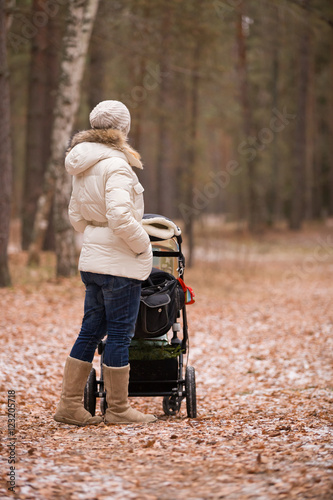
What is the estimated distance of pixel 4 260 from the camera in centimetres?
1017

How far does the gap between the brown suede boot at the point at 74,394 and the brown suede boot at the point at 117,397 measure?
15cm

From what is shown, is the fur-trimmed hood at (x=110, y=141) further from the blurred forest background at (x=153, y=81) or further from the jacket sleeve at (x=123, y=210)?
the blurred forest background at (x=153, y=81)

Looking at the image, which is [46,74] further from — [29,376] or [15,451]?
[15,451]

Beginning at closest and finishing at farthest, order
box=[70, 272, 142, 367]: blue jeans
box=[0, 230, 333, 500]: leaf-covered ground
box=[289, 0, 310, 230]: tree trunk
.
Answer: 1. box=[0, 230, 333, 500]: leaf-covered ground
2. box=[70, 272, 142, 367]: blue jeans
3. box=[289, 0, 310, 230]: tree trunk

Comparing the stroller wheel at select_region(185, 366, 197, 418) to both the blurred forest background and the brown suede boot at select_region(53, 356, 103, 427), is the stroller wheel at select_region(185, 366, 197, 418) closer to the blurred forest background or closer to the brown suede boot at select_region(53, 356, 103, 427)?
the brown suede boot at select_region(53, 356, 103, 427)

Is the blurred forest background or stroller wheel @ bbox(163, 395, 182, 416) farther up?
the blurred forest background

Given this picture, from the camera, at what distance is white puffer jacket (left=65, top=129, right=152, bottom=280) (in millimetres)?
4102

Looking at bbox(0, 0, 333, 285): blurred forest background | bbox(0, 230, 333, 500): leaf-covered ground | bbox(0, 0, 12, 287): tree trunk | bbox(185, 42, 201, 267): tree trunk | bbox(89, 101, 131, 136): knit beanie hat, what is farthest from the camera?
bbox(185, 42, 201, 267): tree trunk

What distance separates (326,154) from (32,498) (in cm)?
3167

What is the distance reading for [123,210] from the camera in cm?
405

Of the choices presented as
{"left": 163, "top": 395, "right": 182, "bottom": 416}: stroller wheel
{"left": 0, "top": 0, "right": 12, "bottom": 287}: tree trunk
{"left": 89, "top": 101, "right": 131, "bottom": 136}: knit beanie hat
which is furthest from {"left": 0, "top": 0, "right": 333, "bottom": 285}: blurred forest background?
{"left": 163, "top": 395, "right": 182, "bottom": 416}: stroller wheel

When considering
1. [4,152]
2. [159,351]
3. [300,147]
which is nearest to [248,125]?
[300,147]

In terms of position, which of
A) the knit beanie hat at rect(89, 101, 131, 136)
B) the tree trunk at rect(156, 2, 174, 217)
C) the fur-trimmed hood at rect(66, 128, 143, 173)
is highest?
the tree trunk at rect(156, 2, 174, 217)

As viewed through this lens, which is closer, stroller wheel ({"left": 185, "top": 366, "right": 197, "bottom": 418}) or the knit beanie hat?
the knit beanie hat
